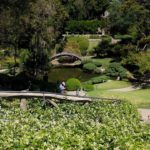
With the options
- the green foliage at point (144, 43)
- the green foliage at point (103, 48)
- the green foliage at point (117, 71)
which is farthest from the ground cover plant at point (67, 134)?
the green foliage at point (103, 48)

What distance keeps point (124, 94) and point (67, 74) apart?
2135cm

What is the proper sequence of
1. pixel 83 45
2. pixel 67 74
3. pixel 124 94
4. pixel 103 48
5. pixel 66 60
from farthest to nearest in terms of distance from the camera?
1. pixel 83 45
2. pixel 103 48
3. pixel 66 60
4. pixel 67 74
5. pixel 124 94

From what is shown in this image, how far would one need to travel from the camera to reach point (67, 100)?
18000 millimetres

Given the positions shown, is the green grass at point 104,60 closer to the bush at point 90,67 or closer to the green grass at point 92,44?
the bush at point 90,67

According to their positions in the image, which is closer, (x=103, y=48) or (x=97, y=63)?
(x=97, y=63)

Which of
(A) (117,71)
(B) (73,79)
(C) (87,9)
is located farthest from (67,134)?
(C) (87,9)

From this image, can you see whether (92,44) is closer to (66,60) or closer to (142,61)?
(66,60)

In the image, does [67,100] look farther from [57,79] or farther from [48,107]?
[57,79]

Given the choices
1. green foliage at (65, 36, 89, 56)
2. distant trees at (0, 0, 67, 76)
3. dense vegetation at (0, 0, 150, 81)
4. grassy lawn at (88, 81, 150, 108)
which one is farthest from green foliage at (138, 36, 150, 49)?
green foliage at (65, 36, 89, 56)

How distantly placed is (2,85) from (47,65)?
25.9 ft

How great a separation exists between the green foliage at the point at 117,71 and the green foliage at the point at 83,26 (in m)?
29.0

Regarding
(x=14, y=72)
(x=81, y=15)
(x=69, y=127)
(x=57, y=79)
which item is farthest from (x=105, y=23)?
(x=69, y=127)

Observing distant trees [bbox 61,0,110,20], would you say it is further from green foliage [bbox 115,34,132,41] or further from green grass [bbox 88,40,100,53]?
green foliage [bbox 115,34,132,41]

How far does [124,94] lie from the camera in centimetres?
3525
